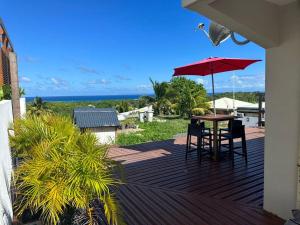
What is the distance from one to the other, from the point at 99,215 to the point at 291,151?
2261mm

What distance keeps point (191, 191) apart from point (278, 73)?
2.05 metres

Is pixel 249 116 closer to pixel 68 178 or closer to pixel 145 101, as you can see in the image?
pixel 68 178

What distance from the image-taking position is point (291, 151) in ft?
9.27

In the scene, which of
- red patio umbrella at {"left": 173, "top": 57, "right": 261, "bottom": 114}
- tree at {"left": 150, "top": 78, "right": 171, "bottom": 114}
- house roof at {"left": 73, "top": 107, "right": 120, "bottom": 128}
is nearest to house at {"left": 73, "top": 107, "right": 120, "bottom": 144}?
→ house roof at {"left": 73, "top": 107, "right": 120, "bottom": 128}

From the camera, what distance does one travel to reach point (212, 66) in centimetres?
584

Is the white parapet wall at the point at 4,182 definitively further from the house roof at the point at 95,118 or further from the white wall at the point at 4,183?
the house roof at the point at 95,118

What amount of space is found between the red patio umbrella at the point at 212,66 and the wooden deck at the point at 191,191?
6.36 feet

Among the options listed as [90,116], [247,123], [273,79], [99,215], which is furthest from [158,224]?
[247,123]

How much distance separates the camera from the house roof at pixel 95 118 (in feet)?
27.6

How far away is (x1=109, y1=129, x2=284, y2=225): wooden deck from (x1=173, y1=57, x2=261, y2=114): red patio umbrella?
1.94 meters

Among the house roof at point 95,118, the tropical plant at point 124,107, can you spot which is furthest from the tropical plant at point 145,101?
the house roof at point 95,118

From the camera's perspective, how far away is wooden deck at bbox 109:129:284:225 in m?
3.05

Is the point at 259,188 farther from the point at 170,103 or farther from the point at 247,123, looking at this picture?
the point at 170,103

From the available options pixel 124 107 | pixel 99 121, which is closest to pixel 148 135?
pixel 99 121
